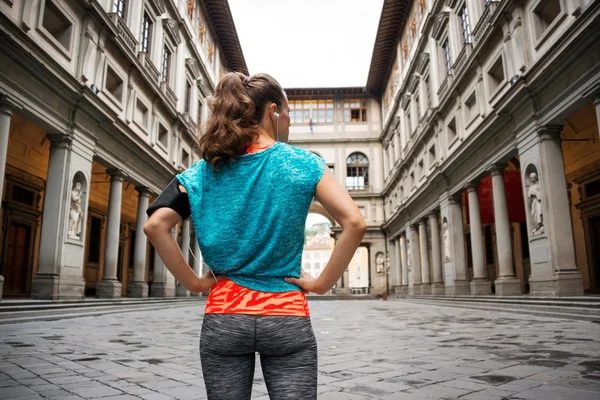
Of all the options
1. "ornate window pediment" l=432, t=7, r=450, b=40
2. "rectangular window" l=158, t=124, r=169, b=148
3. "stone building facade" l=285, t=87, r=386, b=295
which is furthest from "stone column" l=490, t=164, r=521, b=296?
"stone building facade" l=285, t=87, r=386, b=295

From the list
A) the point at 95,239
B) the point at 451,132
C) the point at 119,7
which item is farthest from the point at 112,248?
the point at 451,132

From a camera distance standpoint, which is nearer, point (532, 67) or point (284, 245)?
point (284, 245)

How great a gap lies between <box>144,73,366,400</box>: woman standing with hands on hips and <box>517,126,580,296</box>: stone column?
12482 millimetres

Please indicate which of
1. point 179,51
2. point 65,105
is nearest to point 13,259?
point 65,105

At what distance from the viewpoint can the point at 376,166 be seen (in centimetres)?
4206

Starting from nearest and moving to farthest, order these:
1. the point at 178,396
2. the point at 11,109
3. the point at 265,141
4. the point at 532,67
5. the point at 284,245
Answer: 1. the point at 284,245
2. the point at 265,141
3. the point at 178,396
4. the point at 11,109
5. the point at 532,67

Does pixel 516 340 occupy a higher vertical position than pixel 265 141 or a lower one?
lower

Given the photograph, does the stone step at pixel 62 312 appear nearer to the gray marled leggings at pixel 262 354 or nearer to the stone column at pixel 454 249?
the gray marled leggings at pixel 262 354

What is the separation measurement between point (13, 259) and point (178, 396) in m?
15.6

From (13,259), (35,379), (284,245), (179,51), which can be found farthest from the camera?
(179,51)

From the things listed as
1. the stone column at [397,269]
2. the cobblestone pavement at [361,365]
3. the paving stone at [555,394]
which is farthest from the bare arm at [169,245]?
the stone column at [397,269]

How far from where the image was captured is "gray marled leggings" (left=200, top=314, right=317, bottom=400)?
1.30 meters

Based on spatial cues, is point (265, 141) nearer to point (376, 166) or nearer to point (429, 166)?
point (429, 166)

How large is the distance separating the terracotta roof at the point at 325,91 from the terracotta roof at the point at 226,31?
25.6 ft
